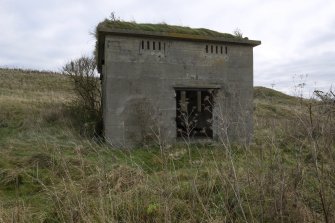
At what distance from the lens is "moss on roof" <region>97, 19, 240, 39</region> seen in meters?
10.5

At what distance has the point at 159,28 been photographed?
10.9 m

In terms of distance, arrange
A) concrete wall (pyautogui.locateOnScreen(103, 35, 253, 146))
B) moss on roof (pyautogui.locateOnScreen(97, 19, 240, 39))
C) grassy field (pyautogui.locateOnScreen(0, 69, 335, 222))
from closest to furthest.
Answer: grassy field (pyautogui.locateOnScreen(0, 69, 335, 222)) < concrete wall (pyautogui.locateOnScreen(103, 35, 253, 146)) < moss on roof (pyautogui.locateOnScreen(97, 19, 240, 39))

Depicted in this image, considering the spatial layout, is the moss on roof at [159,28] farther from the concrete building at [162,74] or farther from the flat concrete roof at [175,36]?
the flat concrete roof at [175,36]

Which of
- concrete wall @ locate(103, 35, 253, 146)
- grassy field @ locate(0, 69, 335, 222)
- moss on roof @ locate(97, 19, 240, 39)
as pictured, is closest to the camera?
grassy field @ locate(0, 69, 335, 222)

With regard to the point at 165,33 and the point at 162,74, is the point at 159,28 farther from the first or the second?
the point at 162,74

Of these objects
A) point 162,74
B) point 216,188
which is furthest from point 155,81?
point 216,188

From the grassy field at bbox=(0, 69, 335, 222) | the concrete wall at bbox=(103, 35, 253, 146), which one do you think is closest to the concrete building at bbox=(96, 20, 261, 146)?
the concrete wall at bbox=(103, 35, 253, 146)

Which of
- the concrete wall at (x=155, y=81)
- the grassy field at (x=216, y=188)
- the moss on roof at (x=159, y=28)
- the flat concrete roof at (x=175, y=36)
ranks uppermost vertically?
the moss on roof at (x=159, y=28)

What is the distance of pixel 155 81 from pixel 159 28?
63.8 inches

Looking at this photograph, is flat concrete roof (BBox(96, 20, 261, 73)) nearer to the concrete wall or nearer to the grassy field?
the concrete wall

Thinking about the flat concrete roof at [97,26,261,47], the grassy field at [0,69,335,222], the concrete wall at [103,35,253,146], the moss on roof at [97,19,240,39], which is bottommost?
the grassy field at [0,69,335,222]

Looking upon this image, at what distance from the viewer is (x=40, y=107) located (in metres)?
17.2

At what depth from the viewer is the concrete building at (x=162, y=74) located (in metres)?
10.2

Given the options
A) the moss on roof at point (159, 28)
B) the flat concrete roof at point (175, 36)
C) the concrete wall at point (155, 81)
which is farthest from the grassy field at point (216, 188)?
the moss on roof at point (159, 28)
